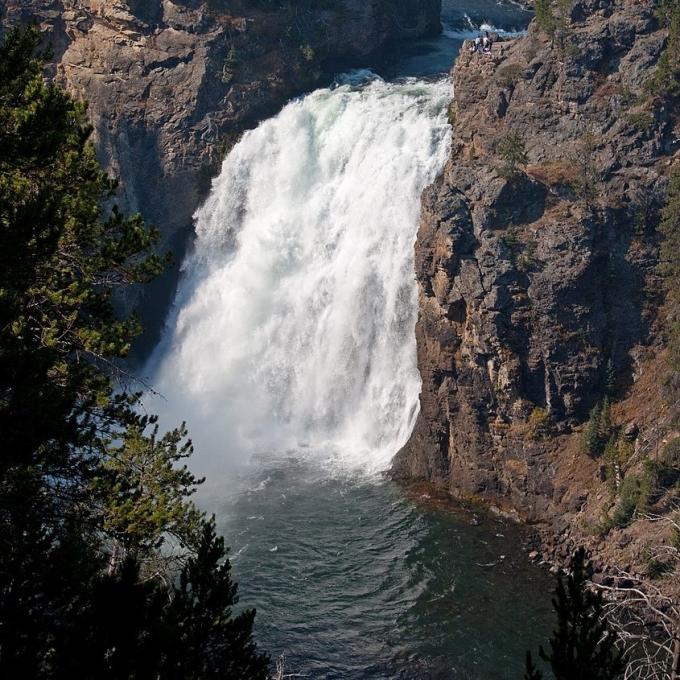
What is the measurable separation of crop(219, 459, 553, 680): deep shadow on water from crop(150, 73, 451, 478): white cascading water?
19.0ft

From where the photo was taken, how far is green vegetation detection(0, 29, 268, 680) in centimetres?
1115

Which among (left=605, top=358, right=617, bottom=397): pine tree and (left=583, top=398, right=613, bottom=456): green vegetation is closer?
(left=583, top=398, right=613, bottom=456): green vegetation

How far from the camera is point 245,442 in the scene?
4738cm

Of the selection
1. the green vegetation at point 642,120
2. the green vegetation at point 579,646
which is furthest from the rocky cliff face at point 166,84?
the green vegetation at point 579,646

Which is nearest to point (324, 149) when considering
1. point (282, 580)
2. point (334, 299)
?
point (334, 299)

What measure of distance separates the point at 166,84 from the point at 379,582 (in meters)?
41.2

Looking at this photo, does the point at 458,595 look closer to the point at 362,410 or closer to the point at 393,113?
the point at 362,410

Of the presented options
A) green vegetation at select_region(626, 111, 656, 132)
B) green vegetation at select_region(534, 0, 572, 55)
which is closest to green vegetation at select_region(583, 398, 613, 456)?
green vegetation at select_region(626, 111, 656, 132)

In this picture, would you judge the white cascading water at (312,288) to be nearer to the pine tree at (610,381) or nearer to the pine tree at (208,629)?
the pine tree at (610,381)

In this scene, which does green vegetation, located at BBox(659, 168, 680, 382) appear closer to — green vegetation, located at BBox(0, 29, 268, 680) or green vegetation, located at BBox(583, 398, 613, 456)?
green vegetation, located at BBox(583, 398, 613, 456)

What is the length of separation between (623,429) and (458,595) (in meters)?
10.8

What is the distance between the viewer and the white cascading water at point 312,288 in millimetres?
46094

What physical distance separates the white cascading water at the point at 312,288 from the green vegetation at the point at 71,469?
90.7ft

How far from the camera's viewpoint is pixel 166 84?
59.5 metres
